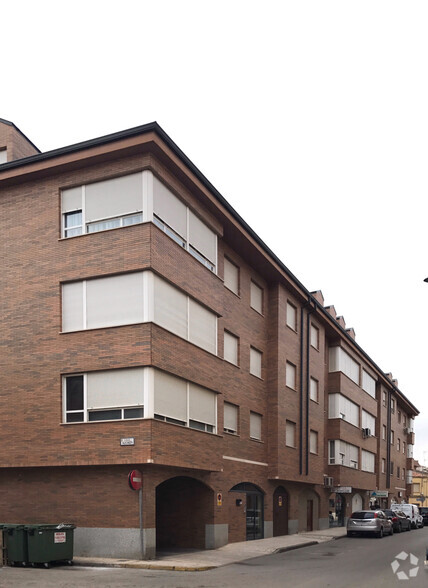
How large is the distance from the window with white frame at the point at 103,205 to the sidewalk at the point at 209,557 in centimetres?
958

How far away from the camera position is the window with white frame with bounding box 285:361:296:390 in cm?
3285

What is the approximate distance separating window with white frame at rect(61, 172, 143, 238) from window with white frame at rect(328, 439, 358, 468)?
25041 mm

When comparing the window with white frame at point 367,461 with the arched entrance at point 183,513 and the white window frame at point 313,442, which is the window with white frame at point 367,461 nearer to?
the white window frame at point 313,442

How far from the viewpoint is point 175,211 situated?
22609 mm

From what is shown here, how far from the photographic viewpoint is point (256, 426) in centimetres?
A: 2988

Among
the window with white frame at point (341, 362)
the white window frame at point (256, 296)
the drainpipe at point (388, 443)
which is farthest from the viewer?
the drainpipe at point (388, 443)

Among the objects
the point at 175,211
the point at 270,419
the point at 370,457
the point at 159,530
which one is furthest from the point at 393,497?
the point at 175,211

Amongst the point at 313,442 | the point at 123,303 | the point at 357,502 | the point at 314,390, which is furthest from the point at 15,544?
the point at 357,502

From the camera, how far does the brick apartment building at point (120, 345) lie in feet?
65.5

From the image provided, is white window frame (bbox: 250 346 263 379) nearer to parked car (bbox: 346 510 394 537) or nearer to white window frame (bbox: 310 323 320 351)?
white window frame (bbox: 310 323 320 351)

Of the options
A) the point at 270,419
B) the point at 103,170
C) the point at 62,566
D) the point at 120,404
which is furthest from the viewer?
the point at 270,419

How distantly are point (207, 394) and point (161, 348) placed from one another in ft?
13.2

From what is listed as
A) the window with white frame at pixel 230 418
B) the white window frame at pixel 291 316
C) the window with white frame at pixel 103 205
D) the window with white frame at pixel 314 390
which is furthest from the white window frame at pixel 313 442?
the window with white frame at pixel 103 205

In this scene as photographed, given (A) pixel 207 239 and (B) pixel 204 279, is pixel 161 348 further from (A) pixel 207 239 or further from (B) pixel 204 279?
(A) pixel 207 239
